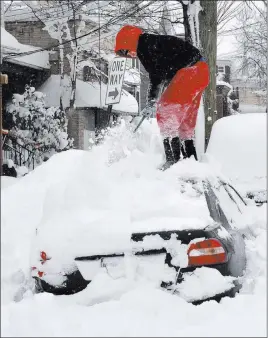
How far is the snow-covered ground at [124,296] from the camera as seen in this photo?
2.72 metres

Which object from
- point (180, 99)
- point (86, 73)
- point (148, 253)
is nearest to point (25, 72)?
point (86, 73)

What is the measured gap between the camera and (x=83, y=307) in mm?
2973

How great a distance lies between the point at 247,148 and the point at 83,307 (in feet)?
12.9

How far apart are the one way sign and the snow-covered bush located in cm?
265

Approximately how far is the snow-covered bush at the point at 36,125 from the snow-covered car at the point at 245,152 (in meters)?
9.14

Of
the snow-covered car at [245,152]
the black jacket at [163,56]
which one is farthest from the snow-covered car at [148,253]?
the black jacket at [163,56]

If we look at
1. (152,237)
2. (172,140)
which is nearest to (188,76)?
(172,140)

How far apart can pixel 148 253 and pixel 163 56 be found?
3696 millimetres

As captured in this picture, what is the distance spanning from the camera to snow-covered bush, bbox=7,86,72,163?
14844 millimetres

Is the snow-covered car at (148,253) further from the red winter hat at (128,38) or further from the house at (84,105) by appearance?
the house at (84,105)

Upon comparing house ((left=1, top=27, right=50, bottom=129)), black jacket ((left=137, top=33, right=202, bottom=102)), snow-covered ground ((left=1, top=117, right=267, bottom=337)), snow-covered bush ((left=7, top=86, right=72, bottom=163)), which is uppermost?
house ((left=1, top=27, right=50, bottom=129))

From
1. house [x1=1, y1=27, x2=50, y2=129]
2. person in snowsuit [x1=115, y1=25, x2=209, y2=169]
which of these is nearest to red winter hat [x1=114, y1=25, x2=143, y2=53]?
person in snowsuit [x1=115, y1=25, x2=209, y2=169]

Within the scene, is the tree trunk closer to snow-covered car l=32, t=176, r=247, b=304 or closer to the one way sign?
the one way sign

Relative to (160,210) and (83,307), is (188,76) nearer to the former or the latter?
(160,210)
